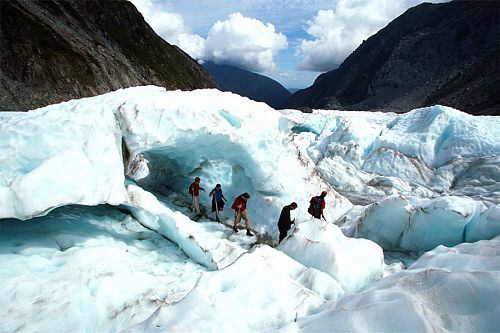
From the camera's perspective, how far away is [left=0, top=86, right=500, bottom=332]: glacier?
195 inches

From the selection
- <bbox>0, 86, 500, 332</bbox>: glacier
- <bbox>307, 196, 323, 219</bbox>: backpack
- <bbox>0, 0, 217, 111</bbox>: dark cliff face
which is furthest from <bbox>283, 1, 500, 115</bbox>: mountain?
<bbox>307, 196, 323, 219</bbox>: backpack

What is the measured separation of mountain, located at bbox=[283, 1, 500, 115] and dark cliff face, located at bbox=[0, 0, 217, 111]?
59.3m

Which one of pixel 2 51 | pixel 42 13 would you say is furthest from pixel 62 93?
pixel 42 13

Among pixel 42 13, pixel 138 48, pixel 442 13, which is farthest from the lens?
pixel 442 13

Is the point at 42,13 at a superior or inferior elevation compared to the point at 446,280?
superior

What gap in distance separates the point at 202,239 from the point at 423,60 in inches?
4912

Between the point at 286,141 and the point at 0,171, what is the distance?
7.93m

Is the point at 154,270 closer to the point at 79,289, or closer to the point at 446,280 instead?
the point at 79,289

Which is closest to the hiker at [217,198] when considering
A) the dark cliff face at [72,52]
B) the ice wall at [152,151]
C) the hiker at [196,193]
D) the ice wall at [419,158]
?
the hiker at [196,193]

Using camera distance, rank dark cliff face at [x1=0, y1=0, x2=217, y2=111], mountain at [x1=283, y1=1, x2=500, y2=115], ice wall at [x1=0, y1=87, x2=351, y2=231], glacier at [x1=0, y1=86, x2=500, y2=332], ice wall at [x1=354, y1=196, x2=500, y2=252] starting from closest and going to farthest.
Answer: glacier at [x1=0, y1=86, x2=500, y2=332]
ice wall at [x1=0, y1=87, x2=351, y2=231]
ice wall at [x1=354, y1=196, x2=500, y2=252]
dark cliff face at [x1=0, y1=0, x2=217, y2=111]
mountain at [x1=283, y1=1, x2=500, y2=115]

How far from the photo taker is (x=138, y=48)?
88.4 metres

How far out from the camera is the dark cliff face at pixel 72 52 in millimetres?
Answer: 46844

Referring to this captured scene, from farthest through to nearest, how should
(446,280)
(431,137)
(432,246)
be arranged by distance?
(431,137) → (432,246) → (446,280)

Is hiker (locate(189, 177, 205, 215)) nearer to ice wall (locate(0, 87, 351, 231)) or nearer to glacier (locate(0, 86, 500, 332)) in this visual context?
glacier (locate(0, 86, 500, 332))
